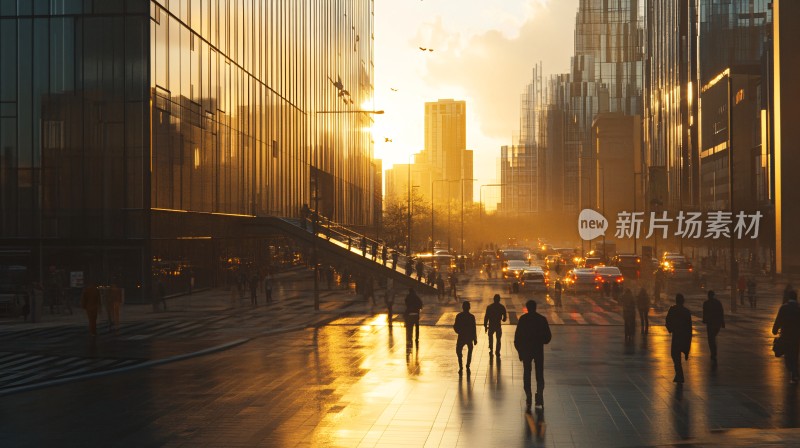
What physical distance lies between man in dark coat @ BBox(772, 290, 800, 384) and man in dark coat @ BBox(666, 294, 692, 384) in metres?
1.67

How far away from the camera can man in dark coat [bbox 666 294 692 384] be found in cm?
1958

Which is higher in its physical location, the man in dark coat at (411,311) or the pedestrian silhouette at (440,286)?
the man in dark coat at (411,311)

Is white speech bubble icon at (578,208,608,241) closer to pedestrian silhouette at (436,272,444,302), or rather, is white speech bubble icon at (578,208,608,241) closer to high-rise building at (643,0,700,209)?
high-rise building at (643,0,700,209)

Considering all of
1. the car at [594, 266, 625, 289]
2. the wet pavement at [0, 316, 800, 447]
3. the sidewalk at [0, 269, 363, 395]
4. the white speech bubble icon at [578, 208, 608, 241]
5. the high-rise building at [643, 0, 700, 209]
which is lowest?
the sidewalk at [0, 269, 363, 395]

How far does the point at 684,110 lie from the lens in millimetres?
165000

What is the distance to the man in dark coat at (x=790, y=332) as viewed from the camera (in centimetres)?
1962

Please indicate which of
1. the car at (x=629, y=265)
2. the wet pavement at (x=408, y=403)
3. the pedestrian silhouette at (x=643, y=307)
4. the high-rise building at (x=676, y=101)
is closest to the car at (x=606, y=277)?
the car at (x=629, y=265)

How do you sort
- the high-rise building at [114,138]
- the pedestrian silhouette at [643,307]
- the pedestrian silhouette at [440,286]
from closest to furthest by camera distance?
the pedestrian silhouette at [643,307] < the high-rise building at [114,138] < the pedestrian silhouette at [440,286]

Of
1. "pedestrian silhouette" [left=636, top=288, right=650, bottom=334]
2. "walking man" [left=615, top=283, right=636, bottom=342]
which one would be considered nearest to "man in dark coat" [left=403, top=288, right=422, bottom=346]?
"walking man" [left=615, top=283, right=636, bottom=342]

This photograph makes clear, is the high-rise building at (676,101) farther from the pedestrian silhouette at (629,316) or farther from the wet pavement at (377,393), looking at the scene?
the wet pavement at (377,393)

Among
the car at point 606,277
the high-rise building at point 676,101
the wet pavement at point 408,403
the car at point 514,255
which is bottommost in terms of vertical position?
the wet pavement at point 408,403

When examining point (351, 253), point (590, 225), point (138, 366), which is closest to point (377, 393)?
point (138, 366)

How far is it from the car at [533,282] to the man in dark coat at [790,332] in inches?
1426

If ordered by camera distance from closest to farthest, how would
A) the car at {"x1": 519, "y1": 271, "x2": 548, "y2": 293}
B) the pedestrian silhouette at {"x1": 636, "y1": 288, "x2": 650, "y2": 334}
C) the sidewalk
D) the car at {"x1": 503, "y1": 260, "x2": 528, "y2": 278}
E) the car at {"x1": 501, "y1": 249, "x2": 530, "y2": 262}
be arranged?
the sidewalk, the pedestrian silhouette at {"x1": 636, "y1": 288, "x2": 650, "y2": 334}, the car at {"x1": 519, "y1": 271, "x2": 548, "y2": 293}, the car at {"x1": 503, "y1": 260, "x2": 528, "y2": 278}, the car at {"x1": 501, "y1": 249, "x2": 530, "y2": 262}
